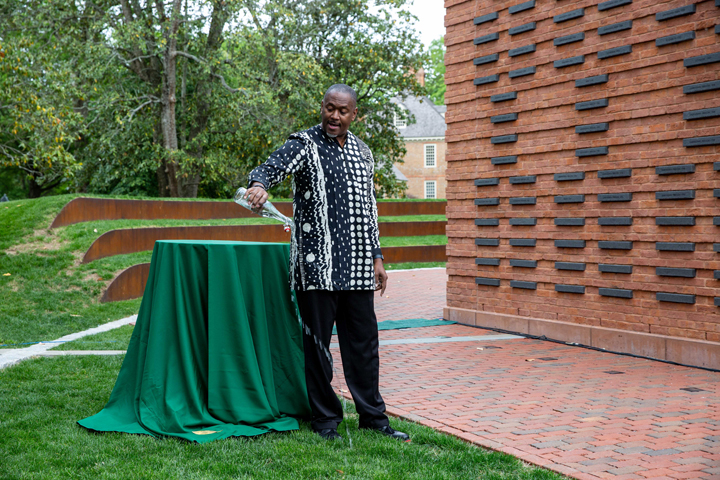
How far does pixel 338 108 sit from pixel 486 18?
5.41 m

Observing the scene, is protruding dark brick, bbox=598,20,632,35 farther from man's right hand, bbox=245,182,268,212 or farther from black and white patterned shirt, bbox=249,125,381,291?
man's right hand, bbox=245,182,268,212

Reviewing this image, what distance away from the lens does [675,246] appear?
22.4 ft

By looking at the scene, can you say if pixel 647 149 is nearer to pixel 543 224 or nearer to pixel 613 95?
pixel 613 95

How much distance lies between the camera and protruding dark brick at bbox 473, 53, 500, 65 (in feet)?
28.9

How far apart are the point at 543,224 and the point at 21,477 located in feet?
20.7

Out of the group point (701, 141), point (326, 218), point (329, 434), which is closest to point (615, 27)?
point (701, 141)

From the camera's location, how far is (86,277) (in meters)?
11.3

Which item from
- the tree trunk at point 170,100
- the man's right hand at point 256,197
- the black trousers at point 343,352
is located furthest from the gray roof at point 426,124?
the man's right hand at point 256,197

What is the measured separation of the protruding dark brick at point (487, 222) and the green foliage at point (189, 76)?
37.9 feet

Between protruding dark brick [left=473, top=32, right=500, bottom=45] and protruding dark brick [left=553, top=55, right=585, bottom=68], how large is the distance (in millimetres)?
1055

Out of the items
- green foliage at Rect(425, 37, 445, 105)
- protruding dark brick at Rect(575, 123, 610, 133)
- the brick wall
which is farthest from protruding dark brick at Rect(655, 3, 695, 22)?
green foliage at Rect(425, 37, 445, 105)

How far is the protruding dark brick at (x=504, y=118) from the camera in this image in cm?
858

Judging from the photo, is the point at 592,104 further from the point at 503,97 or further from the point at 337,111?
the point at 337,111

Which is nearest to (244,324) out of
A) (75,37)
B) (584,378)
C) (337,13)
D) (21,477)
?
(21,477)
